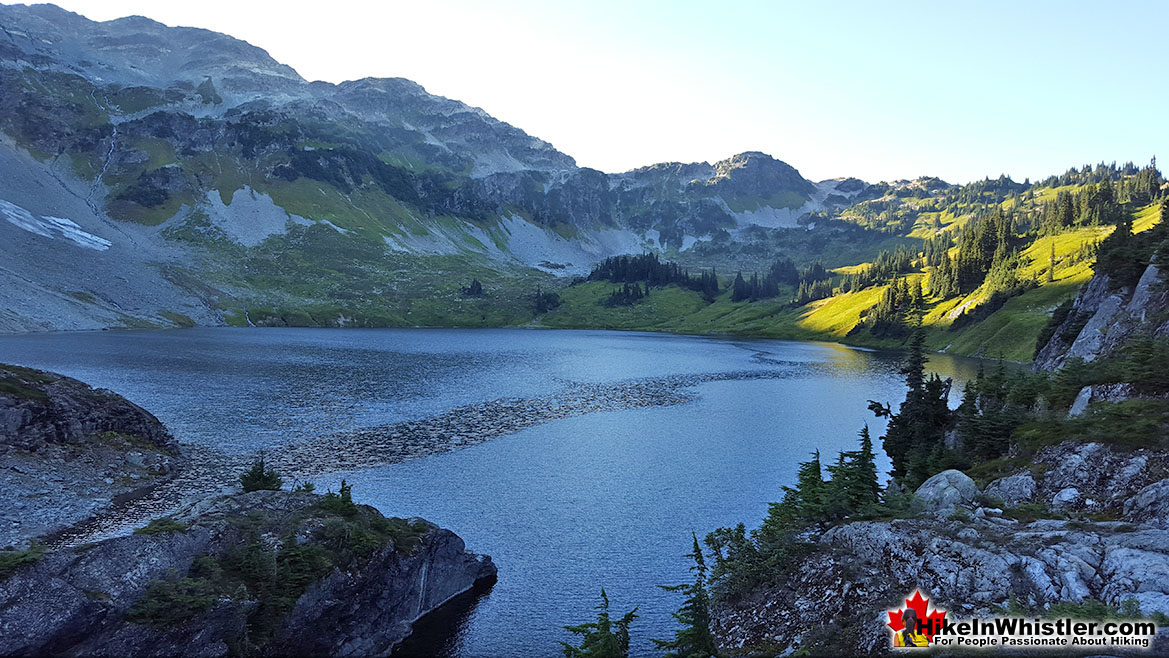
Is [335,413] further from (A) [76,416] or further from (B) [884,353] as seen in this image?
(B) [884,353]

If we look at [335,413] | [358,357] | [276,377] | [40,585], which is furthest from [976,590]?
[358,357]

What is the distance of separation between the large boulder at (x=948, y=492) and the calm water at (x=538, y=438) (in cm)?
1594

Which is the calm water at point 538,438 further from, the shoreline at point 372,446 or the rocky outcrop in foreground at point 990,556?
the rocky outcrop in foreground at point 990,556

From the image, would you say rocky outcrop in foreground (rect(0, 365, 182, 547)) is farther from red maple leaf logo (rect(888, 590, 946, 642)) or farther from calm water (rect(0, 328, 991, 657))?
red maple leaf logo (rect(888, 590, 946, 642))

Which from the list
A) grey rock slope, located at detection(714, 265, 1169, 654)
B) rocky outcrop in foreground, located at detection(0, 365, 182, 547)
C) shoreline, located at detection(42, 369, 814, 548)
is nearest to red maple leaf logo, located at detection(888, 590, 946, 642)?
grey rock slope, located at detection(714, 265, 1169, 654)

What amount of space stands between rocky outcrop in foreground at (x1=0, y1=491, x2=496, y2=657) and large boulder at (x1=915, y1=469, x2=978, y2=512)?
26.3 meters

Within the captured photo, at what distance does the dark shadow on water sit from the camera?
31.4m

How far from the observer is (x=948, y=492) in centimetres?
2545

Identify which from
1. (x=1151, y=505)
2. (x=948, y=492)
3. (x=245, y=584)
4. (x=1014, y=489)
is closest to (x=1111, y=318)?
(x=1014, y=489)

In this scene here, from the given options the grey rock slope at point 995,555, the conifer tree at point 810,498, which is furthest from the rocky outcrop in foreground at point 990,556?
the conifer tree at point 810,498

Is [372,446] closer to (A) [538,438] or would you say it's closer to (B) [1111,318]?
(A) [538,438]

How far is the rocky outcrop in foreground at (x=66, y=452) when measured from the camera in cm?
4103

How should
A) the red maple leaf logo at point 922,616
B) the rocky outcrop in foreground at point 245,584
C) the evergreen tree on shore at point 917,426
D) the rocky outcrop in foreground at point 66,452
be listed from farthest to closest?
the evergreen tree on shore at point 917,426 → the rocky outcrop in foreground at point 66,452 → the rocky outcrop in foreground at point 245,584 → the red maple leaf logo at point 922,616

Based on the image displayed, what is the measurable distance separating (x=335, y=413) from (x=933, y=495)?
75466mm
